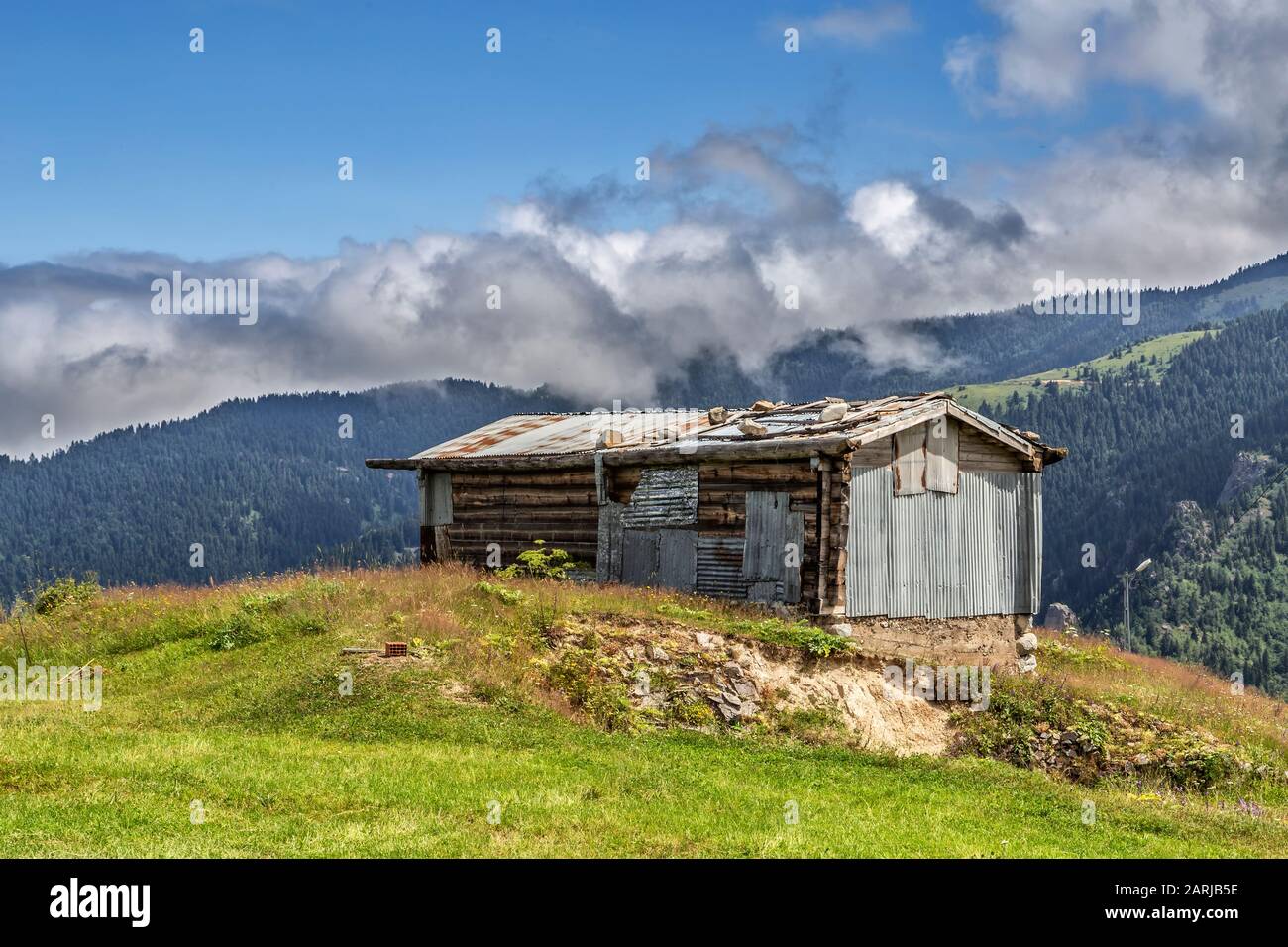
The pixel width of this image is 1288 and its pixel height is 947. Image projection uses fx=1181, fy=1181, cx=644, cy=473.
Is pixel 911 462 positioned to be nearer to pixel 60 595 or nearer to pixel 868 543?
pixel 868 543

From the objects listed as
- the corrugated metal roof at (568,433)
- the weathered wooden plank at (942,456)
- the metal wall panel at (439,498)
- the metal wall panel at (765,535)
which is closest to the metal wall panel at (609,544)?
the corrugated metal roof at (568,433)

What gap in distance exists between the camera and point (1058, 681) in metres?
21.7

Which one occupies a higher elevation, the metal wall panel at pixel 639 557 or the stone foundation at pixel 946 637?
the metal wall panel at pixel 639 557

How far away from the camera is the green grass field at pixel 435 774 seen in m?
10.1

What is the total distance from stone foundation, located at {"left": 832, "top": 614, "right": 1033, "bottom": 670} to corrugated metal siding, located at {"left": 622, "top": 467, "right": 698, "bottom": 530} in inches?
174

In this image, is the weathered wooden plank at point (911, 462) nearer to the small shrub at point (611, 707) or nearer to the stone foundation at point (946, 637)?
the stone foundation at point (946, 637)

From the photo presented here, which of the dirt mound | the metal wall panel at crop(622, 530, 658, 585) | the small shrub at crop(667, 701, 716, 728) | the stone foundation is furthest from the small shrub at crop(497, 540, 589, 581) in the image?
the small shrub at crop(667, 701, 716, 728)

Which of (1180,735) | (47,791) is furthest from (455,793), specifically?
(1180,735)

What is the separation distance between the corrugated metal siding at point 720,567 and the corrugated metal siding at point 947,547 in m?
2.38

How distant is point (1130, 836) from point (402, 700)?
8819 mm

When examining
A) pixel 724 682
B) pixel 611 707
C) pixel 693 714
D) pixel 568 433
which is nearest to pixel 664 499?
pixel 568 433

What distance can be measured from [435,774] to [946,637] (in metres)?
15.8

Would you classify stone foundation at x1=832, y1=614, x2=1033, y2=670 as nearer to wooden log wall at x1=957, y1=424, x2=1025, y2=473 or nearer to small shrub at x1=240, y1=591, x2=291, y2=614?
wooden log wall at x1=957, y1=424, x2=1025, y2=473
